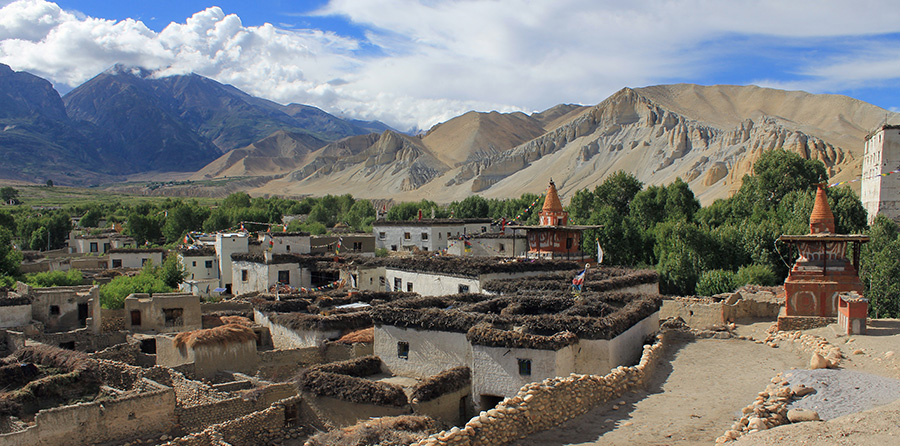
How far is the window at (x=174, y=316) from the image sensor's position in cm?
2584

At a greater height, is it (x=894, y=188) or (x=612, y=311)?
(x=894, y=188)

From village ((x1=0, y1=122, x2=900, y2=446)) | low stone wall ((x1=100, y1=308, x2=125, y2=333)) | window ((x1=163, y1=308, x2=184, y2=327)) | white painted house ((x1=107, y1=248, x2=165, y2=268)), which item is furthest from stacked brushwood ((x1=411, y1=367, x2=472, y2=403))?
white painted house ((x1=107, y1=248, x2=165, y2=268))

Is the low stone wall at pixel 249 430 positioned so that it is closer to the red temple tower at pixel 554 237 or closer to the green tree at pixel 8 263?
the red temple tower at pixel 554 237

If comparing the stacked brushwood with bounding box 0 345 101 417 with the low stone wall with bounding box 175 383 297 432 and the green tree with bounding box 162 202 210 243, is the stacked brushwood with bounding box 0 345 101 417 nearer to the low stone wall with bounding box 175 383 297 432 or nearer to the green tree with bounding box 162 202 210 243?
the low stone wall with bounding box 175 383 297 432

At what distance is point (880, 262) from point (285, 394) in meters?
28.6

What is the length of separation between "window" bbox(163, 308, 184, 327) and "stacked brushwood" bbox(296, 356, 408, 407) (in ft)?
37.5

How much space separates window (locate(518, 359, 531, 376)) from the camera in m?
14.5

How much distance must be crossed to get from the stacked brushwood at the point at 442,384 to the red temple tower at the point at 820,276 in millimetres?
10288

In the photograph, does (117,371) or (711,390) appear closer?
(711,390)

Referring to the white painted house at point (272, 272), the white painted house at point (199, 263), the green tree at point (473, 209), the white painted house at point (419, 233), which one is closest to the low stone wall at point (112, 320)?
the white painted house at point (272, 272)

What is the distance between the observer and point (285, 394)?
55.7ft

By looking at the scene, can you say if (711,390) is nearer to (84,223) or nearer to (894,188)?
(894,188)

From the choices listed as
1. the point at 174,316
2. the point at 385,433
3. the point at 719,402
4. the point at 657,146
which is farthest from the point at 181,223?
the point at 657,146

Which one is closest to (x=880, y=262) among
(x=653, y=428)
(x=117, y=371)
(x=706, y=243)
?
(x=706, y=243)
